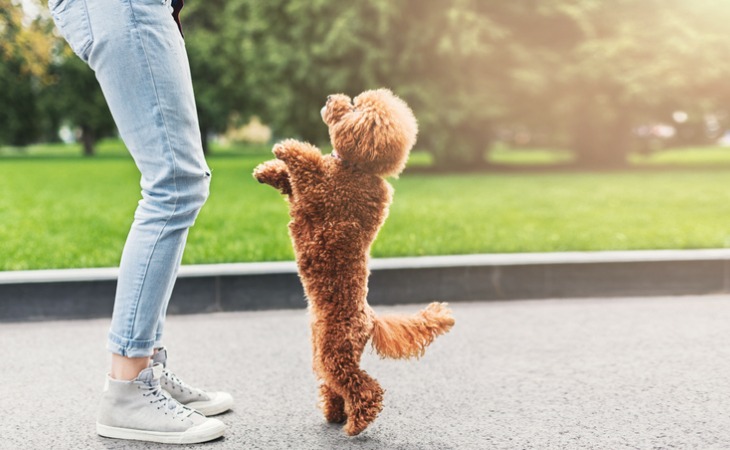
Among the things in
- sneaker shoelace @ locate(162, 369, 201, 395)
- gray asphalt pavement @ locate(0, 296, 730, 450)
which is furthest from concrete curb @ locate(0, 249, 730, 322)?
sneaker shoelace @ locate(162, 369, 201, 395)

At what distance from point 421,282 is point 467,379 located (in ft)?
5.23

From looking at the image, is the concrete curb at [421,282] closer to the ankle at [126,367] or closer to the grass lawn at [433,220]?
the grass lawn at [433,220]

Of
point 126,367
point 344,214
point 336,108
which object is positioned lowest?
point 126,367

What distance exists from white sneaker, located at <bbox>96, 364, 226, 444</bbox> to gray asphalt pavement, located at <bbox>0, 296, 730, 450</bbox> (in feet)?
0.17

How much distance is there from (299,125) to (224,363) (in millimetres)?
15765

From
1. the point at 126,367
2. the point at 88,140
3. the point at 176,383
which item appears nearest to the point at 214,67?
the point at 88,140

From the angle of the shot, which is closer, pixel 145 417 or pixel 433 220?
pixel 145 417

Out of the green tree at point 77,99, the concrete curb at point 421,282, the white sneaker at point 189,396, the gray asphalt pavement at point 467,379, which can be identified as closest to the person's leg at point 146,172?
the gray asphalt pavement at point 467,379

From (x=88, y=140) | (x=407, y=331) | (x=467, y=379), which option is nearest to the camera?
(x=407, y=331)

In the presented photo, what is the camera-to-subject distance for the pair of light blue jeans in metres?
2.63

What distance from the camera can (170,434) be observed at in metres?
2.78

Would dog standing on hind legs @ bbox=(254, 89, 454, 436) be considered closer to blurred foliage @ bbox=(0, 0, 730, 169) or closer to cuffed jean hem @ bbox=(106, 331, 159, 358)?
cuffed jean hem @ bbox=(106, 331, 159, 358)

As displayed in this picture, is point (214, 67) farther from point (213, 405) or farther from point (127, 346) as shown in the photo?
point (127, 346)

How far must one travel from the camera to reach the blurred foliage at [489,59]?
17172 mm
